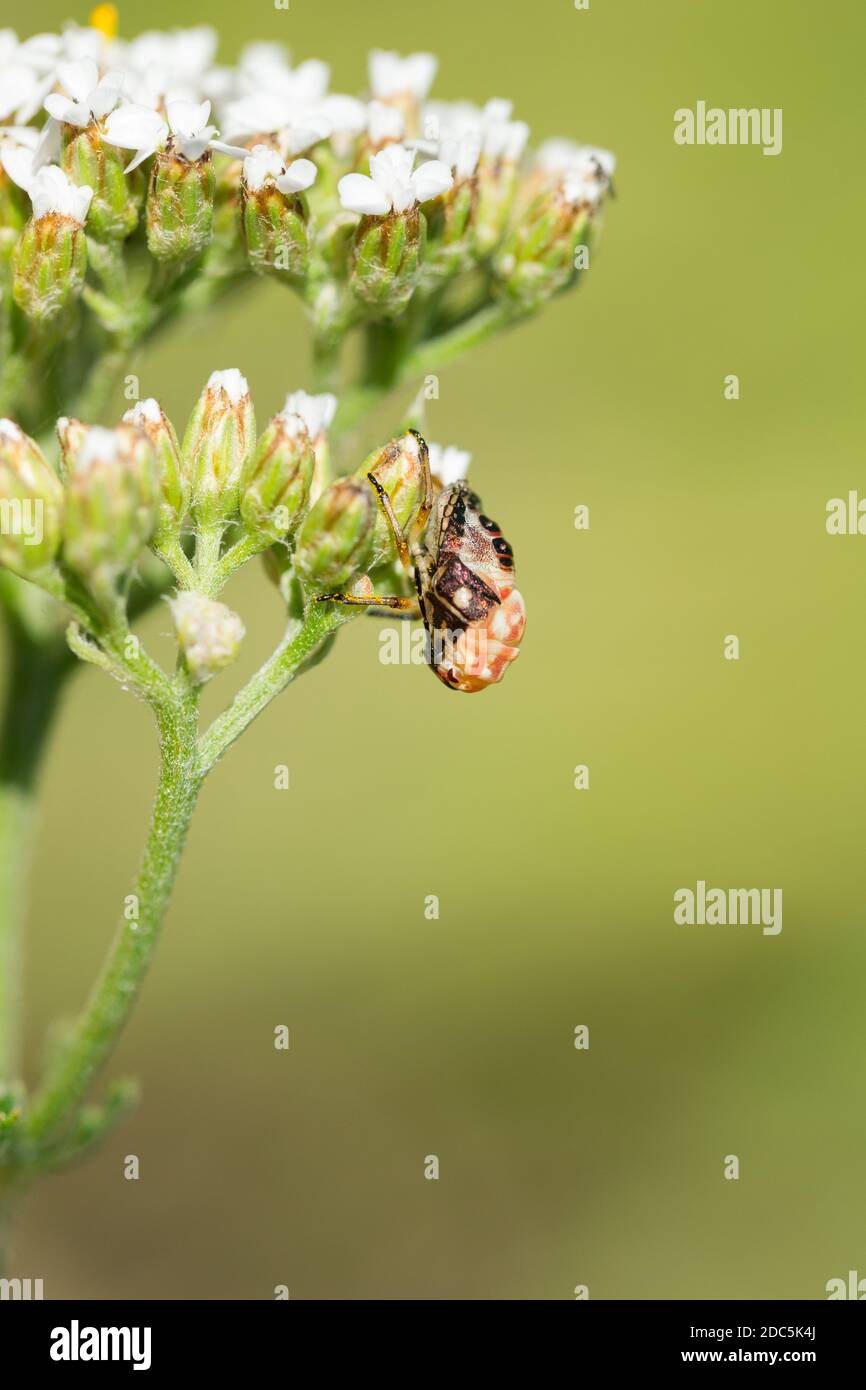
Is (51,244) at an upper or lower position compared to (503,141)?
→ lower

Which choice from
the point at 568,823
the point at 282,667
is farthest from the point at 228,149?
the point at 568,823

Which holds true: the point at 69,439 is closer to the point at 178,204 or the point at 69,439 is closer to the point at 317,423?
the point at 317,423

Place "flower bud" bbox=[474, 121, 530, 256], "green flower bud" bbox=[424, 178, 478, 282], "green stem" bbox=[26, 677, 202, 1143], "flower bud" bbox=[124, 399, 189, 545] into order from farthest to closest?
1. "flower bud" bbox=[474, 121, 530, 256]
2. "green flower bud" bbox=[424, 178, 478, 282]
3. "flower bud" bbox=[124, 399, 189, 545]
4. "green stem" bbox=[26, 677, 202, 1143]

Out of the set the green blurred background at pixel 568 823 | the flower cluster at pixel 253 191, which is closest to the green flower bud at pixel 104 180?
the flower cluster at pixel 253 191

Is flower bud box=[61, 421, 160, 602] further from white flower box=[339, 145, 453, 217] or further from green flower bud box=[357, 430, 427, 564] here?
white flower box=[339, 145, 453, 217]

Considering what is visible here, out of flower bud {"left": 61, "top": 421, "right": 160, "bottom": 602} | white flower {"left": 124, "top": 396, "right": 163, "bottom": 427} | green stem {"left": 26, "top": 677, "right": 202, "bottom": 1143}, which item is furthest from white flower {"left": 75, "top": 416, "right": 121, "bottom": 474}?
green stem {"left": 26, "top": 677, "right": 202, "bottom": 1143}

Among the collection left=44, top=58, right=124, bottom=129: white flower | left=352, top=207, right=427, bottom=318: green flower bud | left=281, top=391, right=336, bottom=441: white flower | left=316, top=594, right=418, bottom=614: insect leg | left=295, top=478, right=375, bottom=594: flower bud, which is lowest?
left=316, top=594, right=418, bottom=614: insect leg
